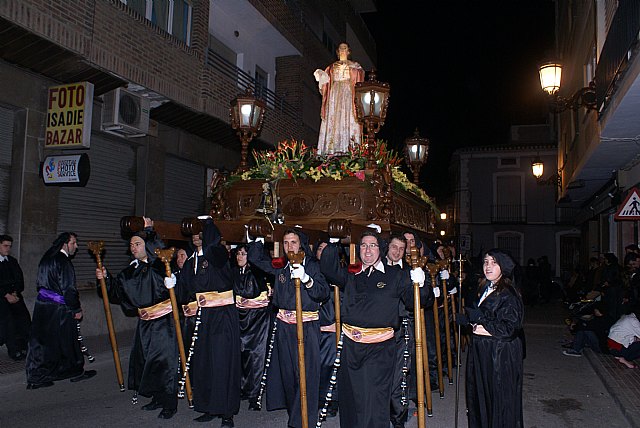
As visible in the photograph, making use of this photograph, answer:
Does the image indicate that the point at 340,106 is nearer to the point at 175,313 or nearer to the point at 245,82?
the point at 175,313

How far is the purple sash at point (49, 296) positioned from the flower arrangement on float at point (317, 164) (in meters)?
3.07

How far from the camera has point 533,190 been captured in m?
35.5

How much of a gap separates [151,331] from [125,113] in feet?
19.8

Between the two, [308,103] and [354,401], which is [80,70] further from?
[308,103]

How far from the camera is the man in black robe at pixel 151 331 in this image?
255 inches

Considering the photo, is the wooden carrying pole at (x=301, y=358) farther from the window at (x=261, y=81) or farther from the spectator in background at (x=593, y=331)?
the window at (x=261, y=81)

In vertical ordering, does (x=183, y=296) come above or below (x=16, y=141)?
below

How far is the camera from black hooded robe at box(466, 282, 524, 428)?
5273 mm

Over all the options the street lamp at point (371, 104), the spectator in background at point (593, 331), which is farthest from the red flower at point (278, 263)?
the spectator in background at point (593, 331)

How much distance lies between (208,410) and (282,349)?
104 centimetres

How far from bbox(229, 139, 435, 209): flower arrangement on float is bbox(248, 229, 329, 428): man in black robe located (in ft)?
3.50

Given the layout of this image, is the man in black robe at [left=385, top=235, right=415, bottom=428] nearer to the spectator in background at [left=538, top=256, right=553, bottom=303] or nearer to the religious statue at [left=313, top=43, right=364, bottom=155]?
the religious statue at [left=313, top=43, right=364, bottom=155]

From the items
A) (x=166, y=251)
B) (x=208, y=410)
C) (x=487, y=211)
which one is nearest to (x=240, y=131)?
(x=166, y=251)

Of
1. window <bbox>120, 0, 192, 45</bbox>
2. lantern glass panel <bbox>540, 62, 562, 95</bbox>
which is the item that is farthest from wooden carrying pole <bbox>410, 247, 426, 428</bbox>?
window <bbox>120, 0, 192, 45</bbox>
